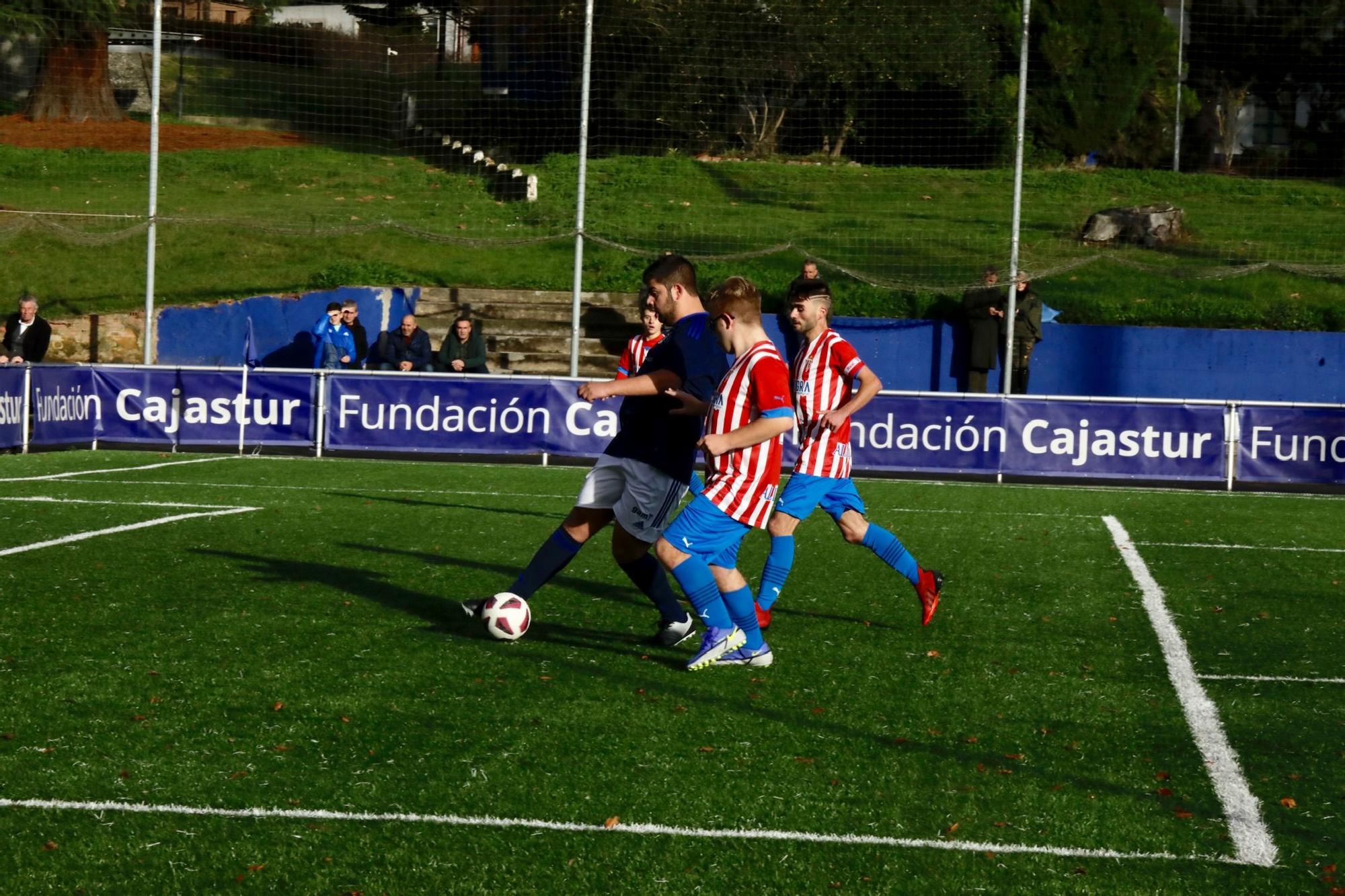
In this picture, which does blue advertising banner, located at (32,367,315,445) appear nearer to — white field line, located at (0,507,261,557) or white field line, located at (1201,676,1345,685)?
white field line, located at (0,507,261,557)

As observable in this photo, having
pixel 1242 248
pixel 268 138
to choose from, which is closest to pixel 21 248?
pixel 268 138

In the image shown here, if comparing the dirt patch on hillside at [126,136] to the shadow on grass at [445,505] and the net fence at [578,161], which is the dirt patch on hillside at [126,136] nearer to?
the net fence at [578,161]

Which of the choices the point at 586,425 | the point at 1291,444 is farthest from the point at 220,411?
the point at 1291,444

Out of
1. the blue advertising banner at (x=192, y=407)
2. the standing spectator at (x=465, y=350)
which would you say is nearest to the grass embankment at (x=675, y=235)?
the standing spectator at (x=465, y=350)

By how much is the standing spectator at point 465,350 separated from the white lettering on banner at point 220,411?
8.54 ft

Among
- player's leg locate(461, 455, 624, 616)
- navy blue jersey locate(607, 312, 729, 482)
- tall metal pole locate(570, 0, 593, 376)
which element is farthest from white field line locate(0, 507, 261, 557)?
tall metal pole locate(570, 0, 593, 376)

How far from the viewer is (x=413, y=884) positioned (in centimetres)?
399

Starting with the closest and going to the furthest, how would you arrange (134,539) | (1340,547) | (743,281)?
1. (743,281)
2. (134,539)
3. (1340,547)

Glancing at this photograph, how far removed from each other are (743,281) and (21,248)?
24021mm

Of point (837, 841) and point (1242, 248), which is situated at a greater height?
point (1242, 248)

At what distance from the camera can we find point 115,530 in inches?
421

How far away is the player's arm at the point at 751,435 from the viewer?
608 cm

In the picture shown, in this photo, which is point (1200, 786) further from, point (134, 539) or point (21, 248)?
point (21, 248)

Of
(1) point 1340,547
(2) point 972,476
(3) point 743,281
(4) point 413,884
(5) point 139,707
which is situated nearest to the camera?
(4) point 413,884
